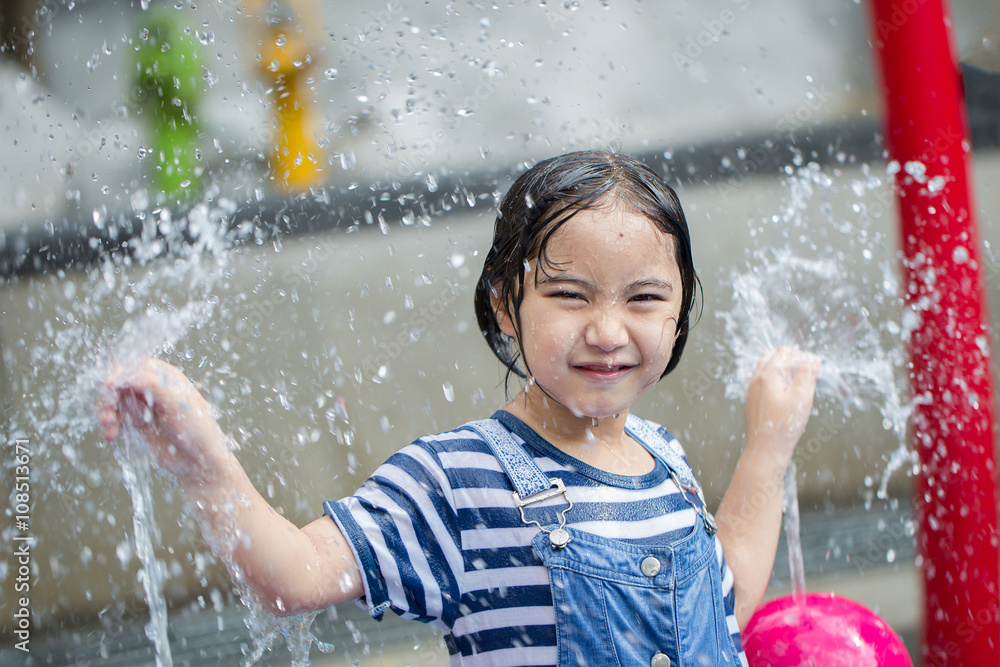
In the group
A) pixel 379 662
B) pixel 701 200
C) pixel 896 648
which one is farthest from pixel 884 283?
pixel 379 662

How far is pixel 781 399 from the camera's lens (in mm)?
765

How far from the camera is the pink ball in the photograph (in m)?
0.72

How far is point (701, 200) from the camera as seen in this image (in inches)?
60.7

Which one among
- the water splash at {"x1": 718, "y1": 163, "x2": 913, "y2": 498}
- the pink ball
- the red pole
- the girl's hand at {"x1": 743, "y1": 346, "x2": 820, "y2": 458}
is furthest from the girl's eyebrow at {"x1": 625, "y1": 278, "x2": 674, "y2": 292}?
the water splash at {"x1": 718, "y1": 163, "x2": 913, "y2": 498}

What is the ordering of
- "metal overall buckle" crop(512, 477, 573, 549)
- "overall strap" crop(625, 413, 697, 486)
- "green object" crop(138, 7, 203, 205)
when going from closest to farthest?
"metal overall buckle" crop(512, 477, 573, 549), "overall strap" crop(625, 413, 697, 486), "green object" crop(138, 7, 203, 205)

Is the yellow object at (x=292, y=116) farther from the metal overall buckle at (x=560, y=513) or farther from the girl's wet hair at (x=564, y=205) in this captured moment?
the metal overall buckle at (x=560, y=513)

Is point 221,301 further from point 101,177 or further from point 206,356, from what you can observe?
point 101,177

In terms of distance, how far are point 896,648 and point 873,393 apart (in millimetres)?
1061

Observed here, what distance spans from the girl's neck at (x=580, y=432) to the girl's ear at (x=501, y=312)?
0.18 feet

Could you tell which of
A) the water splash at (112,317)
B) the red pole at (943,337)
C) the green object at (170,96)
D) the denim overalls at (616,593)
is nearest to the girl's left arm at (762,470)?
the denim overalls at (616,593)

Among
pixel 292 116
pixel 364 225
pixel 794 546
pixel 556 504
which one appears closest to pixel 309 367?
pixel 364 225

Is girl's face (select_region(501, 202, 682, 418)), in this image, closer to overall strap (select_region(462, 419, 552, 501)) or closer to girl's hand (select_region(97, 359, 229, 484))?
overall strap (select_region(462, 419, 552, 501))

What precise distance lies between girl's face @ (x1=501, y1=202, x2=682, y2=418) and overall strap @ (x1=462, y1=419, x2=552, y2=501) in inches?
1.9

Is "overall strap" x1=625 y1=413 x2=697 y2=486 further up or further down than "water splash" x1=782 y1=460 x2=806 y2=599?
further up
